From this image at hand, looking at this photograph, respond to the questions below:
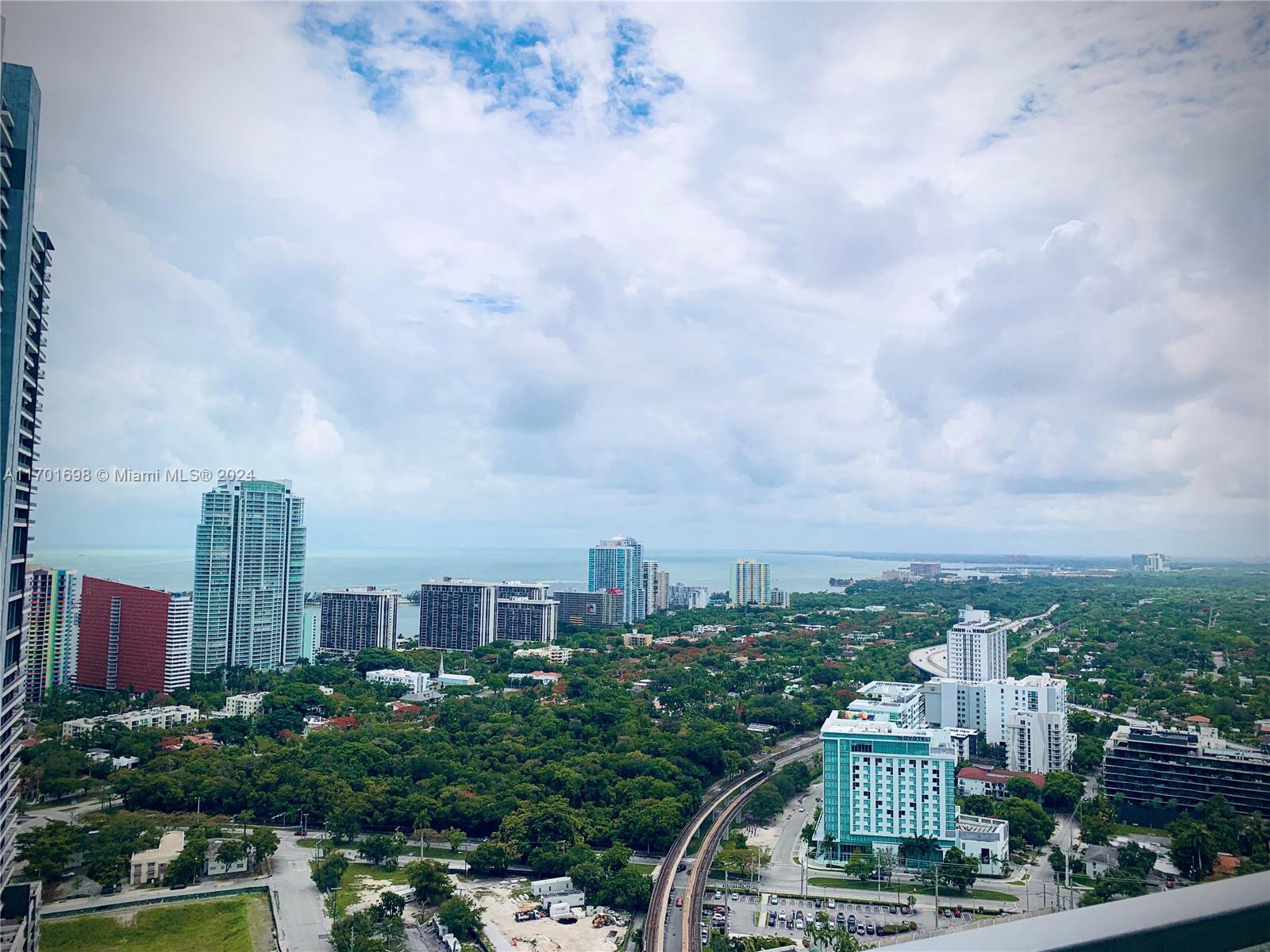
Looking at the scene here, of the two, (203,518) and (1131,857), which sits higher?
(203,518)

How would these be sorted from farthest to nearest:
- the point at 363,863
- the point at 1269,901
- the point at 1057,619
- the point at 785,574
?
the point at 785,574, the point at 1057,619, the point at 363,863, the point at 1269,901

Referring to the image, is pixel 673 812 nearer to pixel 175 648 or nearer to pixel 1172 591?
pixel 175 648

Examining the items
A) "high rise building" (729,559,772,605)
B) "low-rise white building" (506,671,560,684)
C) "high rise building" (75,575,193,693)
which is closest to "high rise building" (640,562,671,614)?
"high rise building" (729,559,772,605)

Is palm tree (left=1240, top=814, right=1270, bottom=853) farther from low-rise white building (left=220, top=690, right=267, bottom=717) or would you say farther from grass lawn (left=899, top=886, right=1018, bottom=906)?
low-rise white building (left=220, top=690, right=267, bottom=717)

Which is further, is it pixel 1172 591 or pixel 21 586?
pixel 1172 591

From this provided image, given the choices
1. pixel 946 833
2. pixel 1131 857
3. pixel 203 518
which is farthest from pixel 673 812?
pixel 203 518

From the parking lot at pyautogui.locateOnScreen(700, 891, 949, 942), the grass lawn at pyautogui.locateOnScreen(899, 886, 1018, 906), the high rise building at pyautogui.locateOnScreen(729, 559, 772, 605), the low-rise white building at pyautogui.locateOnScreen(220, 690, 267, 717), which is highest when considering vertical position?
the high rise building at pyautogui.locateOnScreen(729, 559, 772, 605)
